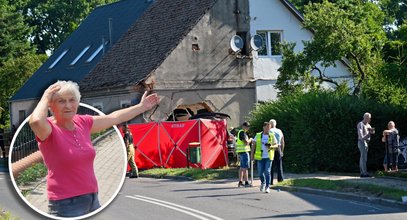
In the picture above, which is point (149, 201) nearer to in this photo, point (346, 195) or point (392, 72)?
point (346, 195)

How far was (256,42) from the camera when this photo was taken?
3566 centimetres

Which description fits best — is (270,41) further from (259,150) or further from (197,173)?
(259,150)

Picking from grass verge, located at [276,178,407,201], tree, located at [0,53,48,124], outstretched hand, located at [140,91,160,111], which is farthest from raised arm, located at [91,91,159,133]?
tree, located at [0,53,48,124]

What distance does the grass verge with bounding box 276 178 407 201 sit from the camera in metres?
17.3

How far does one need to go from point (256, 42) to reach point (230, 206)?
64.7 feet

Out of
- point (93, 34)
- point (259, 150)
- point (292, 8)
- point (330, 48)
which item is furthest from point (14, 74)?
point (259, 150)

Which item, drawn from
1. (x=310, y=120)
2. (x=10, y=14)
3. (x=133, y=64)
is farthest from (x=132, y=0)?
(x=310, y=120)

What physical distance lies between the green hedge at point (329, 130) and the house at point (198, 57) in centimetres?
830

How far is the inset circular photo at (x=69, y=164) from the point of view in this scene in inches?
91.3

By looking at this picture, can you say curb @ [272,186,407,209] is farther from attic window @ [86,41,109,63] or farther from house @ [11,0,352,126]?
attic window @ [86,41,109,63]

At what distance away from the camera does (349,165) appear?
25938 millimetres

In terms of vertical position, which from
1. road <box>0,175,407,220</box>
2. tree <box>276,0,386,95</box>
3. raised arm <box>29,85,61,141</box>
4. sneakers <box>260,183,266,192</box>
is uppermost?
tree <box>276,0,386,95</box>

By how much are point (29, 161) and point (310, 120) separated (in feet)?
78.8

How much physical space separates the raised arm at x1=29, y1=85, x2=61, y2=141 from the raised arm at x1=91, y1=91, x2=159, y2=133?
18 centimetres
